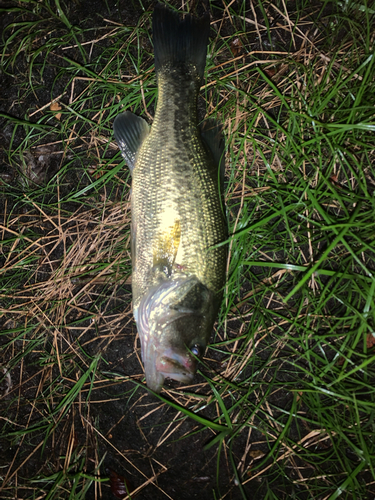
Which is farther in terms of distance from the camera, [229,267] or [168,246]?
[229,267]

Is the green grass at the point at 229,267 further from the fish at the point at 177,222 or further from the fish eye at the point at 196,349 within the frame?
the fish eye at the point at 196,349

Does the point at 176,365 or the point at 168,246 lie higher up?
the point at 168,246

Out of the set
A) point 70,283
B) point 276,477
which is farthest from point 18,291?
point 276,477

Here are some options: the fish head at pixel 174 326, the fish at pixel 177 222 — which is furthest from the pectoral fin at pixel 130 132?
the fish head at pixel 174 326

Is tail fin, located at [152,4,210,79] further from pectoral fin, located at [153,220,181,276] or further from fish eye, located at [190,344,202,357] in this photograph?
fish eye, located at [190,344,202,357]

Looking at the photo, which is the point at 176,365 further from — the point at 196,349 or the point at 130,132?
the point at 130,132

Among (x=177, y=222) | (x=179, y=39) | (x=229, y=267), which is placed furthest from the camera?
(x=229, y=267)

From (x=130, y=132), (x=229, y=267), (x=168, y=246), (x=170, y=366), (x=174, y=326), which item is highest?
(x=130, y=132)

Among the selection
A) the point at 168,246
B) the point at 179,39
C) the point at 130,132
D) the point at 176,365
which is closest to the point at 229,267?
the point at 168,246

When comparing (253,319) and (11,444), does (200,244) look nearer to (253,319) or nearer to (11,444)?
(253,319)
